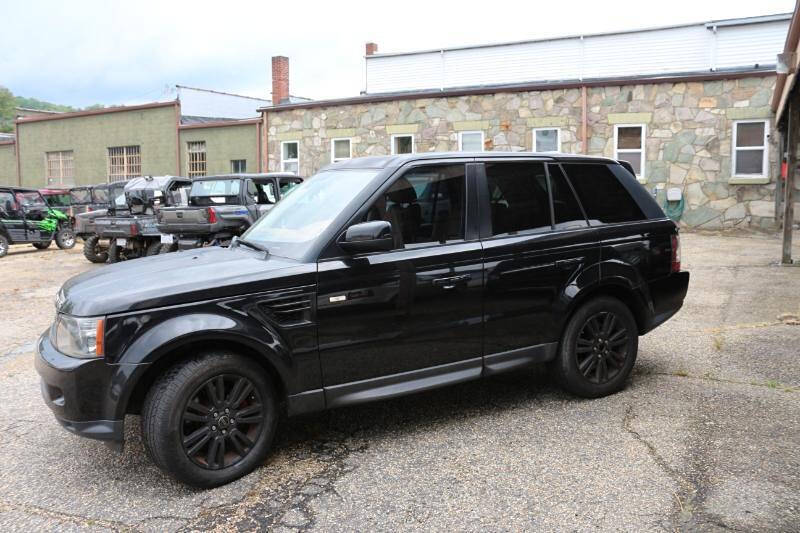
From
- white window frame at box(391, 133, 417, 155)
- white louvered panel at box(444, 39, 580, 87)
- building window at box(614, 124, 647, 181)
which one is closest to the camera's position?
building window at box(614, 124, 647, 181)

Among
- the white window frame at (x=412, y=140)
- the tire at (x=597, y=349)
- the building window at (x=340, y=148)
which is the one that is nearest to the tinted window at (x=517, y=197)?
the tire at (x=597, y=349)

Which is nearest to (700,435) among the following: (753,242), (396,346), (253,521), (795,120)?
(396,346)

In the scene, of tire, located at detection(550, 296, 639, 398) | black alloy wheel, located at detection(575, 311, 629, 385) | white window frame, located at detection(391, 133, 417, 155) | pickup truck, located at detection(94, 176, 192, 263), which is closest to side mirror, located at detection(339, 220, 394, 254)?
tire, located at detection(550, 296, 639, 398)

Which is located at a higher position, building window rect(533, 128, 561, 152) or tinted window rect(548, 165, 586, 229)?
building window rect(533, 128, 561, 152)

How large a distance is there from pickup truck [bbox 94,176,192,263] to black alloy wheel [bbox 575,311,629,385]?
10.3m

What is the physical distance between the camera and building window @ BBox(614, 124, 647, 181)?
62.5 feet

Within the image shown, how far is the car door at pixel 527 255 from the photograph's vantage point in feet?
15.0

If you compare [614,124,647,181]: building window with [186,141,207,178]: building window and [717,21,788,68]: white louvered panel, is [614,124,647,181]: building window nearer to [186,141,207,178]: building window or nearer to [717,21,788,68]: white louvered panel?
[717,21,788,68]: white louvered panel

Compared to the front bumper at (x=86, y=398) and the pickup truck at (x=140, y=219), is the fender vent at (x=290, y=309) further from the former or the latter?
the pickup truck at (x=140, y=219)

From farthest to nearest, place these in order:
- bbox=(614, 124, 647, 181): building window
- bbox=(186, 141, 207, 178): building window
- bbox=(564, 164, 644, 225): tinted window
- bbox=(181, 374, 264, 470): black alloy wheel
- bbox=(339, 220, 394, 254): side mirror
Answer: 1. bbox=(186, 141, 207, 178): building window
2. bbox=(614, 124, 647, 181): building window
3. bbox=(564, 164, 644, 225): tinted window
4. bbox=(339, 220, 394, 254): side mirror
5. bbox=(181, 374, 264, 470): black alloy wheel

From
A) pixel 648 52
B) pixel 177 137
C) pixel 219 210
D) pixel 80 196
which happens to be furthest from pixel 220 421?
pixel 648 52

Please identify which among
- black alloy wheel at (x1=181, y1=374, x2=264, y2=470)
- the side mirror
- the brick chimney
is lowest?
black alloy wheel at (x1=181, y1=374, x2=264, y2=470)

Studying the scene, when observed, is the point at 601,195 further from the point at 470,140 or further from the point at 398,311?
the point at 470,140

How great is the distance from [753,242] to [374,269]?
47.2 feet
